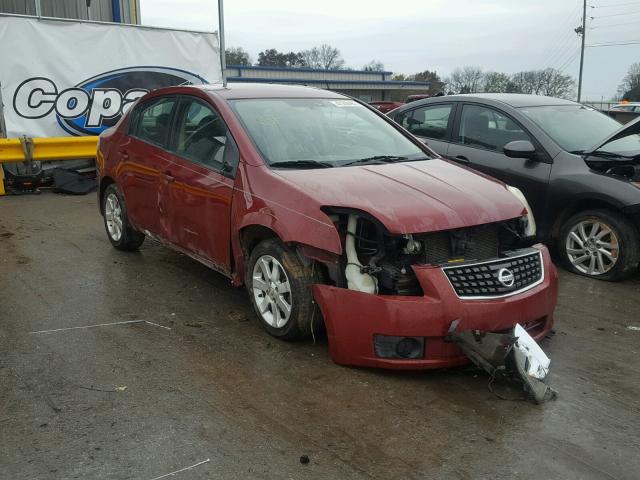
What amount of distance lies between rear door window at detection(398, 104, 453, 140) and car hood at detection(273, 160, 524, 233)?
2.87 metres

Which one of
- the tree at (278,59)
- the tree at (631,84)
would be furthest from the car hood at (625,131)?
the tree at (278,59)

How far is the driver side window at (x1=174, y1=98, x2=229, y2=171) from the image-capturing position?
477 cm

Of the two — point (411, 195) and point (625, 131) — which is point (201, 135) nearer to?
point (411, 195)

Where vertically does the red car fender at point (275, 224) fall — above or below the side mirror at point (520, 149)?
below

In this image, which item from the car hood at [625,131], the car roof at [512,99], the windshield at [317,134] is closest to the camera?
the windshield at [317,134]

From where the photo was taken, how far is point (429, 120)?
753 centimetres

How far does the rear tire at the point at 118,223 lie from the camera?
630 centimetres

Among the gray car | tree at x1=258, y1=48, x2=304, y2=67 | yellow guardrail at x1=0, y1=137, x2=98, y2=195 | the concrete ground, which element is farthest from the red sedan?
tree at x1=258, y1=48, x2=304, y2=67

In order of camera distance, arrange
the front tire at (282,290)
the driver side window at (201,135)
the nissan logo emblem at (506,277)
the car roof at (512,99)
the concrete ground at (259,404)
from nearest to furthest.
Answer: the concrete ground at (259,404) < the nissan logo emblem at (506,277) < the front tire at (282,290) < the driver side window at (201,135) < the car roof at (512,99)

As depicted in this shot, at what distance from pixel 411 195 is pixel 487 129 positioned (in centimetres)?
331

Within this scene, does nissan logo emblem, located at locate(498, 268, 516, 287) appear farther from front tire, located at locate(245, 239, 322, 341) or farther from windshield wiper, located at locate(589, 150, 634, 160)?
windshield wiper, located at locate(589, 150, 634, 160)

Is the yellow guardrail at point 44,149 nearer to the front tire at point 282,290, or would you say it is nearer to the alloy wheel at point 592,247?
the front tire at point 282,290

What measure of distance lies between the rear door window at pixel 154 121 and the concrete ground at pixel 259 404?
144cm

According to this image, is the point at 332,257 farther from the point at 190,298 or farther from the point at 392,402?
the point at 190,298
